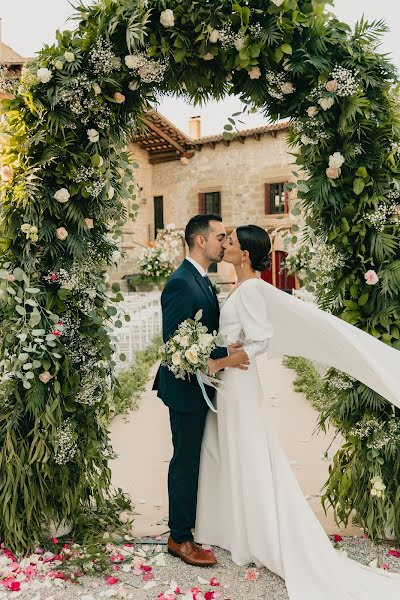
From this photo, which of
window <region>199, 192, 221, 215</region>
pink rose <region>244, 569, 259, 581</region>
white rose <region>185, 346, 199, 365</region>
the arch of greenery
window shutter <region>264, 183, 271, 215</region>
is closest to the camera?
white rose <region>185, 346, 199, 365</region>

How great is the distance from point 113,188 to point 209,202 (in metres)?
20.8

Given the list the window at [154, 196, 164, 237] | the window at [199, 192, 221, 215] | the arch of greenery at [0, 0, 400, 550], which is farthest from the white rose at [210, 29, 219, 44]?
the window at [154, 196, 164, 237]

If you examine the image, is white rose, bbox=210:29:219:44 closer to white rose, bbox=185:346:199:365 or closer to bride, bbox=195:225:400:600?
bride, bbox=195:225:400:600

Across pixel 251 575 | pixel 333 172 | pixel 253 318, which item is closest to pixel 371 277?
pixel 333 172

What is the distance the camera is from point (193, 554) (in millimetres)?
3062

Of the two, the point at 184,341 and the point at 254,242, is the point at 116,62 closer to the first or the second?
the point at 254,242

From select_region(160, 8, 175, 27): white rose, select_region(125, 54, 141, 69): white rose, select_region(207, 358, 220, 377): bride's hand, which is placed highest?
select_region(160, 8, 175, 27): white rose

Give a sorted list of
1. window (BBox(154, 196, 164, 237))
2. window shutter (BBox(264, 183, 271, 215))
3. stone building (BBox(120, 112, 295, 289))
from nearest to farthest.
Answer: stone building (BBox(120, 112, 295, 289))
window shutter (BBox(264, 183, 271, 215))
window (BBox(154, 196, 164, 237))

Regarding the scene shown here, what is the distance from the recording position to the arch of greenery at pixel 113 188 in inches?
117

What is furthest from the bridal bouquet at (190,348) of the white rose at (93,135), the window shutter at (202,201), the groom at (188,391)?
the window shutter at (202,201)

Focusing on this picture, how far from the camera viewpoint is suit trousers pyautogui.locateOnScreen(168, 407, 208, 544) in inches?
121

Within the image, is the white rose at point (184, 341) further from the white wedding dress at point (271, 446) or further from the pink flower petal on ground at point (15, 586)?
the pink flower petal on ground at point (15, 586)

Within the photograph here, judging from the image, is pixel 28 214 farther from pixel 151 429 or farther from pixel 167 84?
pixel 151 429

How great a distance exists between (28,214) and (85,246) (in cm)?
37
